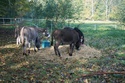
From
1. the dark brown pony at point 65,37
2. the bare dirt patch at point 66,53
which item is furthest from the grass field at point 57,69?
the dark brown pony at point 65,37

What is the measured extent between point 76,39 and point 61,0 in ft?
40.2

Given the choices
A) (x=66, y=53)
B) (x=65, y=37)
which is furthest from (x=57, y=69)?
(x=66, y=53)

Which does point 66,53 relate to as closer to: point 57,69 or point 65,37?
point 65,37

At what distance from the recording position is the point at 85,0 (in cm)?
7462

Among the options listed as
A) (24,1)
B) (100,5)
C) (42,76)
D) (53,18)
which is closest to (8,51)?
(42,76)

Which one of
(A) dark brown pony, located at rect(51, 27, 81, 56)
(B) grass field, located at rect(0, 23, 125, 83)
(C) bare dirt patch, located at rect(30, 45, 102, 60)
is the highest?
(A) dark brown pony, located at rect(51, 27, 81, 56)

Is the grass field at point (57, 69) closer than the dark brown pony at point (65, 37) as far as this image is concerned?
Yes

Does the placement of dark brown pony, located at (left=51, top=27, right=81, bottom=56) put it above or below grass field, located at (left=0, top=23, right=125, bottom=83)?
above

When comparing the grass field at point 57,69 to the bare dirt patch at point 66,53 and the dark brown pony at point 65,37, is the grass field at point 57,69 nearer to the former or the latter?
the bare dirt patch at point 66,53

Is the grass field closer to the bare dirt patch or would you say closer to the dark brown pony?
the bare dirt patch

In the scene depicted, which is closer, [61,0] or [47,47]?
[47,47]

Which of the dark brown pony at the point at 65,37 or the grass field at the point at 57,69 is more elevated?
the dark brown pony at the point at 65,37

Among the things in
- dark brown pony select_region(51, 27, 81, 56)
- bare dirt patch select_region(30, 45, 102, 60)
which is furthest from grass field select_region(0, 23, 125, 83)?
dark brown pony select_region(51, 27, 81, 56)

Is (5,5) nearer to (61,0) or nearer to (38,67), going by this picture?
(61,0)
